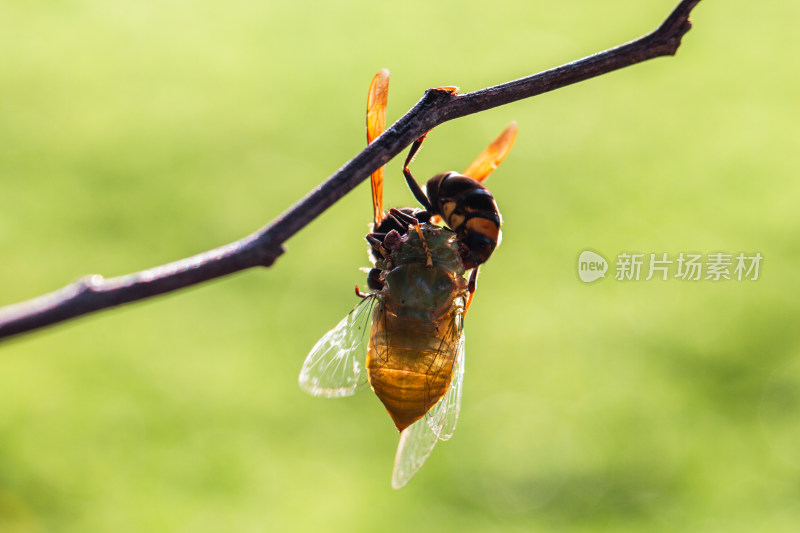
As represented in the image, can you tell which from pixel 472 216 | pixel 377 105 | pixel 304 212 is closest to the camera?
pixel 304 212

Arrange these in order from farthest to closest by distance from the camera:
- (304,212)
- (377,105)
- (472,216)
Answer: (472,216) < (377,105) < (304,212)

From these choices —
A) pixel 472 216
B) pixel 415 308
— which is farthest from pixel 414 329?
pixel 472 216

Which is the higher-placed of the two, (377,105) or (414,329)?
(377,105)

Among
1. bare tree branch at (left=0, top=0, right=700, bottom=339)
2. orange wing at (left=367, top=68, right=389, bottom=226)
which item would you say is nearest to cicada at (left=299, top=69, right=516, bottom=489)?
orange wing at (left=367, top=68, right=389, bottom=226)

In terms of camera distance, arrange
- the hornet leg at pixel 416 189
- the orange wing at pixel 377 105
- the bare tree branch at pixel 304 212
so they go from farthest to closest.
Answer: the hornet leg at pixel 416 189 < the orange wing at pixel 377 105 < the bare tree branch at pixel 304 212

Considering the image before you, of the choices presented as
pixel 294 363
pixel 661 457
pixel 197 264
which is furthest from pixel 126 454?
pixel 197 264

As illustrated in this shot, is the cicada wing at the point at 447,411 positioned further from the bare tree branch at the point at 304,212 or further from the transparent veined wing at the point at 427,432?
the bare tree branch at the point at 304,212

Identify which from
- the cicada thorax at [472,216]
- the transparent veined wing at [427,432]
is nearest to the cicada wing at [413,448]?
the transparent veined wing at [427,432]

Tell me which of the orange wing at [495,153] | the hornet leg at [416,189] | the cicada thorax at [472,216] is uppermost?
the orange wing at [495,153]

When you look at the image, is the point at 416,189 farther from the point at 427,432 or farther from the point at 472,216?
the point at 427,432
